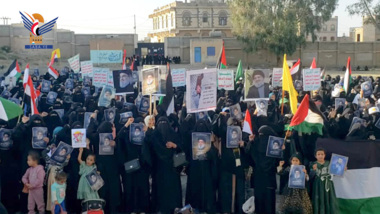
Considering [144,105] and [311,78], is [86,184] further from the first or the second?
[311,78]

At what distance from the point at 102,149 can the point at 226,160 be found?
6.22ft

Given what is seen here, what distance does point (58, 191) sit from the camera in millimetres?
7113

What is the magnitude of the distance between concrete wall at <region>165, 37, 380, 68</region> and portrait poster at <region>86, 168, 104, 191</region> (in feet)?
111

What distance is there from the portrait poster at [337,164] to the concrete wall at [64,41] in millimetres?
34274

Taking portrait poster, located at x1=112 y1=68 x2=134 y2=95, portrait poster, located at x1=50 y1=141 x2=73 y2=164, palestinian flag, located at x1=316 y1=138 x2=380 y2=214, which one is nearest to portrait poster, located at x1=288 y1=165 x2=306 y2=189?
palestinian flag, located at x1=316 y1=138 x2=380 y2=214

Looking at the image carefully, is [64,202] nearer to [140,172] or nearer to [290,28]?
[140,172]

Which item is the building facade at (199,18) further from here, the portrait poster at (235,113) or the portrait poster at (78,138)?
the portrait poster at (78,138)

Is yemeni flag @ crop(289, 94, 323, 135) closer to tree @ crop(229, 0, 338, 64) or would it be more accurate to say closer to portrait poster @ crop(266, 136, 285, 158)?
portrait poster @ crop(266, 136, 285, 158)

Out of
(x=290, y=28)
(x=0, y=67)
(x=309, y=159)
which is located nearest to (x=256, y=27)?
(x=290, y=28)

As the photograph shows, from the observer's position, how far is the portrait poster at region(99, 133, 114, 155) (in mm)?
7637

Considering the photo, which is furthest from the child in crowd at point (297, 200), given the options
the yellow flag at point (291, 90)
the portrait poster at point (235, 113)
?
the portrait poster at point (235, 113)

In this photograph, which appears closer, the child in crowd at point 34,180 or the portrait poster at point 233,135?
the child in crowd at point 34,180

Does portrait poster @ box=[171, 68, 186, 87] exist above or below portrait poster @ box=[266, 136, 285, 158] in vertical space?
above

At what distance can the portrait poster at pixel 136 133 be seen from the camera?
777cm
